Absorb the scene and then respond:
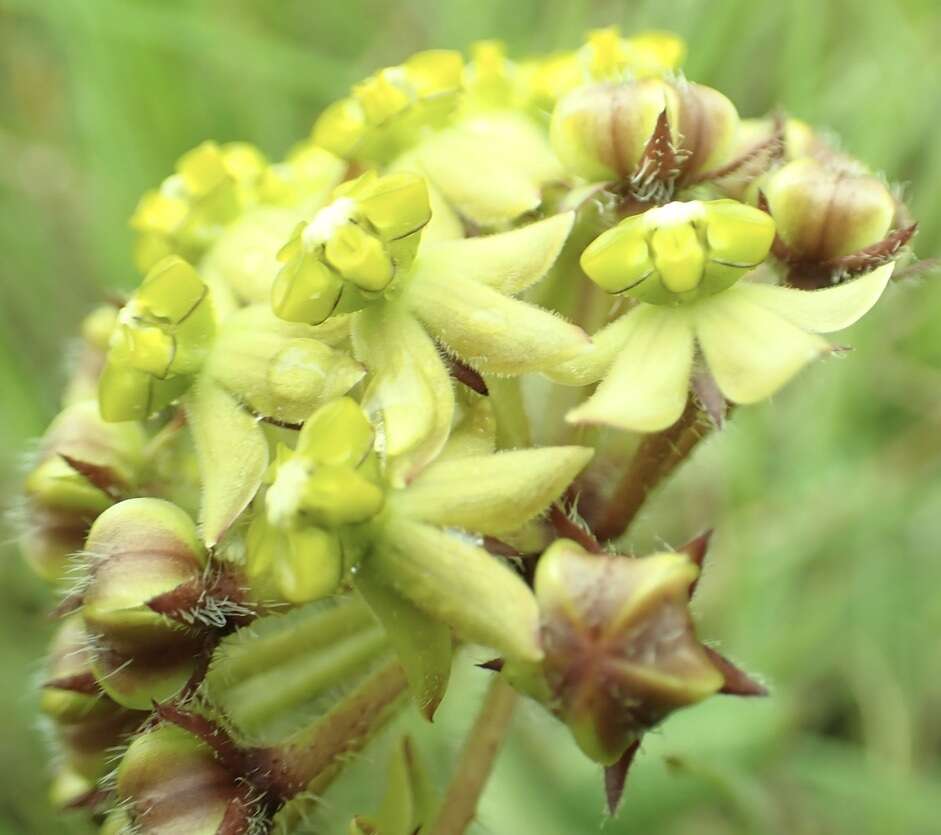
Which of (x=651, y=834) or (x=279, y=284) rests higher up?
(x=279, y=284)

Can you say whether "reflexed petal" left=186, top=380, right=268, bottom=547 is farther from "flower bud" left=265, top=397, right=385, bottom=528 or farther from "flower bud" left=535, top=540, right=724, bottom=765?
"flower bud" left=535, top=540, right=724, bottom=765

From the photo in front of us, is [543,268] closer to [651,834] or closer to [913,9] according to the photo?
[651,834]

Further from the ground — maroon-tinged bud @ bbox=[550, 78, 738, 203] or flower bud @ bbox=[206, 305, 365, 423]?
maroon-tinged bud @ bbox=[550, 78, 738, 203]

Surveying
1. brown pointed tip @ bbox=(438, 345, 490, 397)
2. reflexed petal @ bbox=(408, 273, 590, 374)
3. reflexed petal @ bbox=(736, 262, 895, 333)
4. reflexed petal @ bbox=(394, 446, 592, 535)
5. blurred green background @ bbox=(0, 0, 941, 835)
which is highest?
reflexed petal @ bbox=(736, 262, 895, 333)

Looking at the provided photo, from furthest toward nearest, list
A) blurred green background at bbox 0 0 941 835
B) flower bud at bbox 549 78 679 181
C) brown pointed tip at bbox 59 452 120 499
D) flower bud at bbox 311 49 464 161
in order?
blurred green background at bbox 0 0 941 835, flower bud at bbox 311 49 464 161, brown pointed tip at bbox 59 452 120 499, flower bud at bbox 549 78 679 181

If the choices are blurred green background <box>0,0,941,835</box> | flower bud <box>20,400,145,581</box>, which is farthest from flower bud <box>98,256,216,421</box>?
blurred green background <box>0,0,941,835</box>

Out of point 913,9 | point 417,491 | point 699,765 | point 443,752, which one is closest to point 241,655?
point 417,491

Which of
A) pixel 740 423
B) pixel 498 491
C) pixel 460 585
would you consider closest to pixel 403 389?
pixel 498 491
